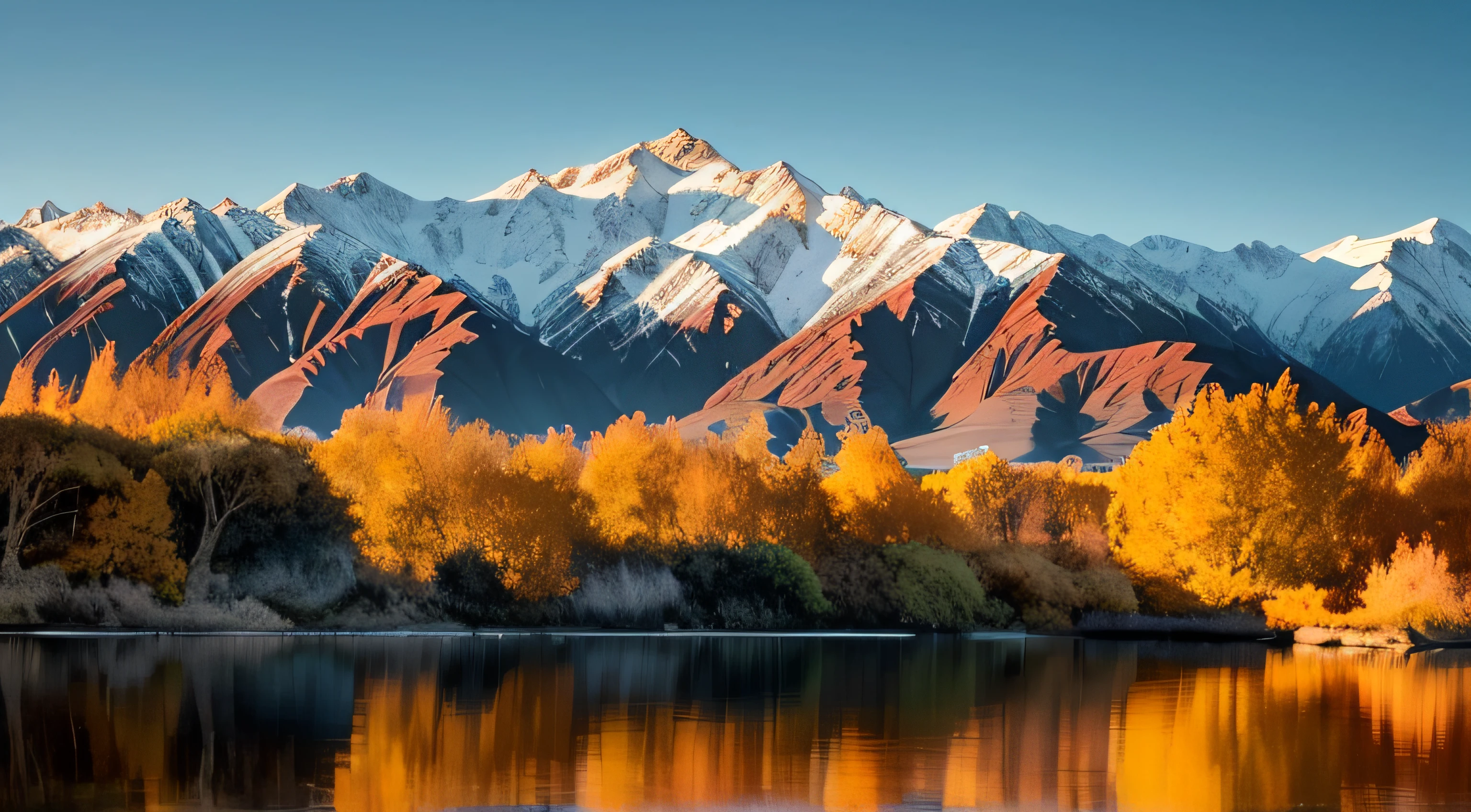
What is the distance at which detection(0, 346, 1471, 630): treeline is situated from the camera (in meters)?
44.0

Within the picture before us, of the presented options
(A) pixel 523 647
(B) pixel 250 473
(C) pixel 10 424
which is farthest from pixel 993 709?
(C) pixel 10 424

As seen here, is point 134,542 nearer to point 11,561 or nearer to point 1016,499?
point 11,561

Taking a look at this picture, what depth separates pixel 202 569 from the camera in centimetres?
4559

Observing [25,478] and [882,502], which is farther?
[882,502]

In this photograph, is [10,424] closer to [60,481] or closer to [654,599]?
[60,481]

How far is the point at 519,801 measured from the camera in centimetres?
1744

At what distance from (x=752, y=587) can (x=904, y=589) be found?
654cm

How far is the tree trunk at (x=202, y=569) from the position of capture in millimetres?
44906

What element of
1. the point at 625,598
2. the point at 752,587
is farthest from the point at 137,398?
the point at 752,587

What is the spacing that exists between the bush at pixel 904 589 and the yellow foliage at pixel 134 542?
25294mm

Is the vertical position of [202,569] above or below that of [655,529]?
below

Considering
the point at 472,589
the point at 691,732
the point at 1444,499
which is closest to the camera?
the point at 691,732

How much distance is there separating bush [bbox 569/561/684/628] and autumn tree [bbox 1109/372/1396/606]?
22044 mm

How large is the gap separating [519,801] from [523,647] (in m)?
25.4
